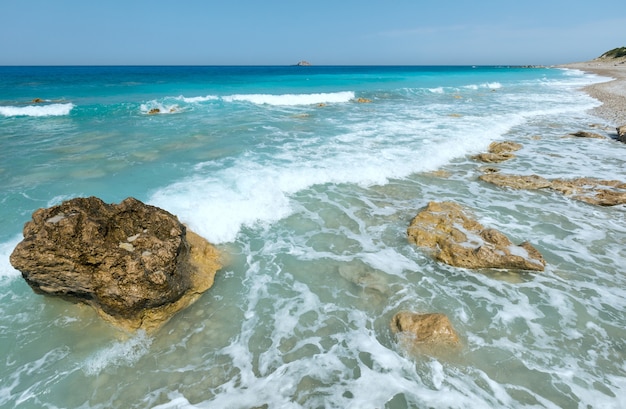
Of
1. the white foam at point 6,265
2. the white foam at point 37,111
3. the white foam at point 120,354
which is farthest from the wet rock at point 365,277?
the white foam at point 37,111

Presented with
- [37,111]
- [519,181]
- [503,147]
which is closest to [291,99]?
[37,111]

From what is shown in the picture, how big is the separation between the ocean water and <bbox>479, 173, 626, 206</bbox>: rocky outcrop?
0.42 m

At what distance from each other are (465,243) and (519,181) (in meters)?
4.44

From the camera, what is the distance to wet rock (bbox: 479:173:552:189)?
882 centimetres

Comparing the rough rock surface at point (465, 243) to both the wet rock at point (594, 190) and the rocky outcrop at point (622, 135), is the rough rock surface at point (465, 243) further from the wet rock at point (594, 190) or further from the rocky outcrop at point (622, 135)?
the rocky outcrop at point (622, 135)

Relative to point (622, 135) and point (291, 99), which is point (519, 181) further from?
point (291, 99)

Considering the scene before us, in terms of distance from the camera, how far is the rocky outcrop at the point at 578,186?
7.90m

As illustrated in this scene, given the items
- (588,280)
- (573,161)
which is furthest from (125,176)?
(573,161)

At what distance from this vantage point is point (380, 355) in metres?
4.04

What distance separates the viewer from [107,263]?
4.29m

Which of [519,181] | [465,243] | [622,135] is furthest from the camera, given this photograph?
[622,135]

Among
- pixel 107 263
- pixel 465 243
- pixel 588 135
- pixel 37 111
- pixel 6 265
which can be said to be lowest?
pixel 6 265

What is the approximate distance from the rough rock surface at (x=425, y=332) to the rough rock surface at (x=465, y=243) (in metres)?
1.73

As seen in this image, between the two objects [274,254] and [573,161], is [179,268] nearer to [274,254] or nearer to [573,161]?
[274,254]
